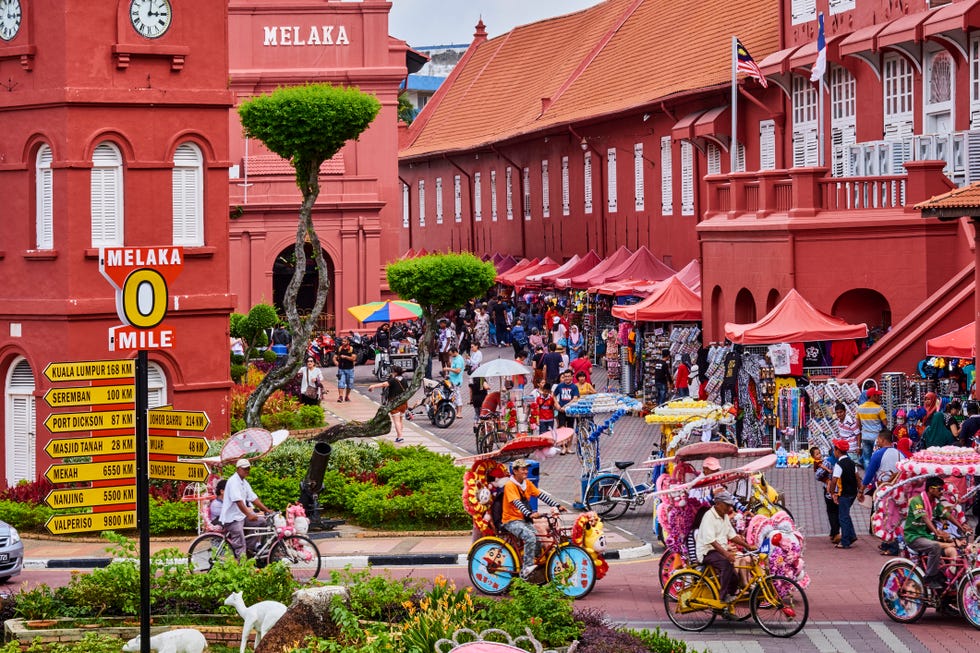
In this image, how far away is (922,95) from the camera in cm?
3011

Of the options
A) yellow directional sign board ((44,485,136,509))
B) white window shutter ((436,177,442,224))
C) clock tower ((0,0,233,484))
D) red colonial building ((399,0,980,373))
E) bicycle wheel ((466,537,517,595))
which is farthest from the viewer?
white window shutter ((436,177,442,224))

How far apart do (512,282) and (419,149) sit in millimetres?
17664

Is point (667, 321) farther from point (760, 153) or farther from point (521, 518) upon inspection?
point (521, 518)

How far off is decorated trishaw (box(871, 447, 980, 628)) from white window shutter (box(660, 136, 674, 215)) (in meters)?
26.2

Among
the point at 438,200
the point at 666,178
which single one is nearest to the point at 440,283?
the point at 666,178

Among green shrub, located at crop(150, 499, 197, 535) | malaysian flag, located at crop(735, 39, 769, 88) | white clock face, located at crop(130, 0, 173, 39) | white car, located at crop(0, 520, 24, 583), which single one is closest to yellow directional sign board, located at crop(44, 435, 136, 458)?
white car, located at crop(0, 520, 24, 583)

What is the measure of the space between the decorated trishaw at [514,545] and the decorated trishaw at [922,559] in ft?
9.58

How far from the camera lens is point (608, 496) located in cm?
2302

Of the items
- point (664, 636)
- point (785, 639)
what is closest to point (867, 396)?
point (785, 639)

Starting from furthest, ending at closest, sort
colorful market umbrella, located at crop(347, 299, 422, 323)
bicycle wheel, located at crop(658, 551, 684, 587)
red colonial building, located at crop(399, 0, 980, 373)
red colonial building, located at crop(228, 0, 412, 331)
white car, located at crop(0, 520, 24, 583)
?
1. red colonial building, located at crop(228, 0, 412, 331)
2. colorful market umbrella, located at crop(347, 299, 422, 323)
3. red colonial building, located at crop(399, 0, 980, 373)
4. white car, located at crop(0, 520, 24, 583)
5. bicycle wheel, located at crop(658, 551, 684, 587)

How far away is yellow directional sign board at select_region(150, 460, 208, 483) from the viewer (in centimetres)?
1284

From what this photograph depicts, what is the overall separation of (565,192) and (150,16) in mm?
29473

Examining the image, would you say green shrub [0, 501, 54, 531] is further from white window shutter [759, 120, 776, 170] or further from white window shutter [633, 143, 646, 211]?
Answer: white window shutter [633, 143, 646, 211]

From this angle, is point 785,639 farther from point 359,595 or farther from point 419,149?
point 419,149
